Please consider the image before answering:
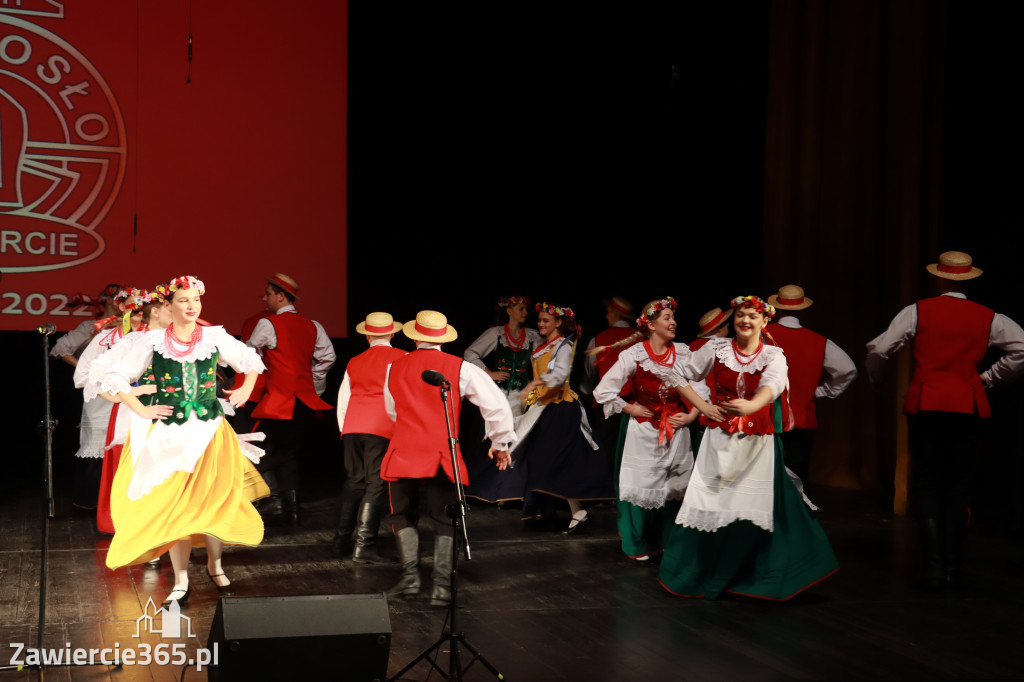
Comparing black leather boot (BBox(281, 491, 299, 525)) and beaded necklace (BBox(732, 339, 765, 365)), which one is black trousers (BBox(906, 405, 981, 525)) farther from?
black leather boot (BBox(281, 491, 299, 525))

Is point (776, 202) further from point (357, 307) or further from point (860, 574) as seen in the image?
point (860, 574)

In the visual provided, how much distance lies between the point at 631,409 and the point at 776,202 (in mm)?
3952

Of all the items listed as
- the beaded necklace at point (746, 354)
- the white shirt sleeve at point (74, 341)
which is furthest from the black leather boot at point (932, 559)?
the white shirt sleeve at point (74, 341)

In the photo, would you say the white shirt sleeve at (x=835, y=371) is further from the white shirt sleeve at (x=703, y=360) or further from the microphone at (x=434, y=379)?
the microphone at (x=434, y=379)

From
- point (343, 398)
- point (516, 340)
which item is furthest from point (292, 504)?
point (516, 340)

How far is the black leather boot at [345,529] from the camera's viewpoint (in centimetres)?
570

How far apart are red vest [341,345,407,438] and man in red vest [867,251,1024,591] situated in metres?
2.64

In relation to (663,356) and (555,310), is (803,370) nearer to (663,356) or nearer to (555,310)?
(663,356)

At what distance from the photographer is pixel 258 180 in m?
8.11

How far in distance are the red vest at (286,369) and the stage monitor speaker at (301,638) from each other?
3.64m

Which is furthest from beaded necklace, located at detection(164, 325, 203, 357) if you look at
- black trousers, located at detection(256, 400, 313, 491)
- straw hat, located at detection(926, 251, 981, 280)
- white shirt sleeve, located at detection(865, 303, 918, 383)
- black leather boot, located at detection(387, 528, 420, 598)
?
straw hat, located at detection(926, 251, 981, 280)

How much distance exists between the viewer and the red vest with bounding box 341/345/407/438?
5.62 metres

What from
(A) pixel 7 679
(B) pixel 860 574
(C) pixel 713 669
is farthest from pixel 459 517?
(B) pixel 860 574

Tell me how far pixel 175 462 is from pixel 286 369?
2.09 metres
